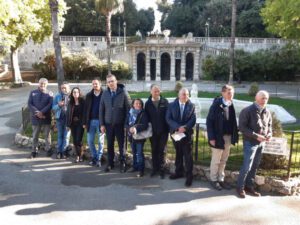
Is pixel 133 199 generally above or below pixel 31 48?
below

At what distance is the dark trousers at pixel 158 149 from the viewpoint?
717 cm

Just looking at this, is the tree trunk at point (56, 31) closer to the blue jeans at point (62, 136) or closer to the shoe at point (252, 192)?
the blue jeans at point (62, 136)

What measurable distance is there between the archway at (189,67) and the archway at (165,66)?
222 centimetres

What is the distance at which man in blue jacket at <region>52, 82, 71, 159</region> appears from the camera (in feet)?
27.2

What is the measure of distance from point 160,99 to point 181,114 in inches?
24.0

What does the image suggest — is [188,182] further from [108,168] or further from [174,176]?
[108,168]

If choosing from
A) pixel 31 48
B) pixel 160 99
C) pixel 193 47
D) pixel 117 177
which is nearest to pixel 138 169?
pixel 117 177

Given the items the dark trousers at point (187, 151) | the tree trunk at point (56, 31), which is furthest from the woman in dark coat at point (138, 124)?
the tree trunk at point (56, 31)

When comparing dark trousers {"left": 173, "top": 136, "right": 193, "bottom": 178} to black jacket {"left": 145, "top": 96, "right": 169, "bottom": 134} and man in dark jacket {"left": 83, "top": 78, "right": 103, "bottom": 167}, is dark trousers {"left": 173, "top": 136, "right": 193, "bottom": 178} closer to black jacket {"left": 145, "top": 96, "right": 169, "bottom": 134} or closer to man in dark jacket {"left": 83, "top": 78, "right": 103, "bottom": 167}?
black jacket {"left": 145, "top": 96, "right": 169, "bottom": 134}

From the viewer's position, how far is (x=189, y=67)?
1642 inches

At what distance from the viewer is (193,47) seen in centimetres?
3909

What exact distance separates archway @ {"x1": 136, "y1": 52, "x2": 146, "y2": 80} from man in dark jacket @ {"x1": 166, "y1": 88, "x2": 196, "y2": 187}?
34.0m

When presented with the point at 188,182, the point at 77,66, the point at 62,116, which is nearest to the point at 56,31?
the point at 62,116

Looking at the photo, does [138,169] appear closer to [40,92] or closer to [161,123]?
[161,123]
